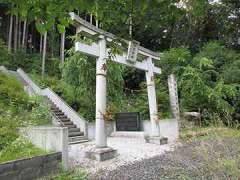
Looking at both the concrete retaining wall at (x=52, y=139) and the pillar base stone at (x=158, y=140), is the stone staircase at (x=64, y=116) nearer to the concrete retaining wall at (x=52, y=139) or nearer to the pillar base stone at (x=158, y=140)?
the pillar base stone at (x=158, y=140)

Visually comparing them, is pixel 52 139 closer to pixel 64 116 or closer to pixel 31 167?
pixel 31 167

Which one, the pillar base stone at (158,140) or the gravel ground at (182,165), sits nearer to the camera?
the gravel ground at (182,165)

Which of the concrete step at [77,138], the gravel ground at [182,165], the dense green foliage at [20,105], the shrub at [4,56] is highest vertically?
the shrub at [4,56]

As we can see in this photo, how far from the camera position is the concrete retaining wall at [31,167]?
3768 millimetres

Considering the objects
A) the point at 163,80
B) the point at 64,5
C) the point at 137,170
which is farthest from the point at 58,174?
the point at 163,80

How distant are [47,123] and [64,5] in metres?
7.78

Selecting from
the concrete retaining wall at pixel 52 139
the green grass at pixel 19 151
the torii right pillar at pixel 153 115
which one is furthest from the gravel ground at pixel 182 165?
the torii right pillar at pixel 153 115

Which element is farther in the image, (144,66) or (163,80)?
(163,80)

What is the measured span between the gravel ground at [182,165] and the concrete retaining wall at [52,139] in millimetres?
645

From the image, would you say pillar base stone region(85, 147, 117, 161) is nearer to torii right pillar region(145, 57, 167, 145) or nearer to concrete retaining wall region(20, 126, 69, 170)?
concrete retaining wall region(20, 126, 69, 170)

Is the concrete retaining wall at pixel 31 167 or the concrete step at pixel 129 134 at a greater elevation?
the concrete step at pixel 129 134

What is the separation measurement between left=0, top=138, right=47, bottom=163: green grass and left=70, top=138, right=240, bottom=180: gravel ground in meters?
1.03

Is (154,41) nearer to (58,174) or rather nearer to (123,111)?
(123,111)

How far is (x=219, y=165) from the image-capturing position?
2359mm
